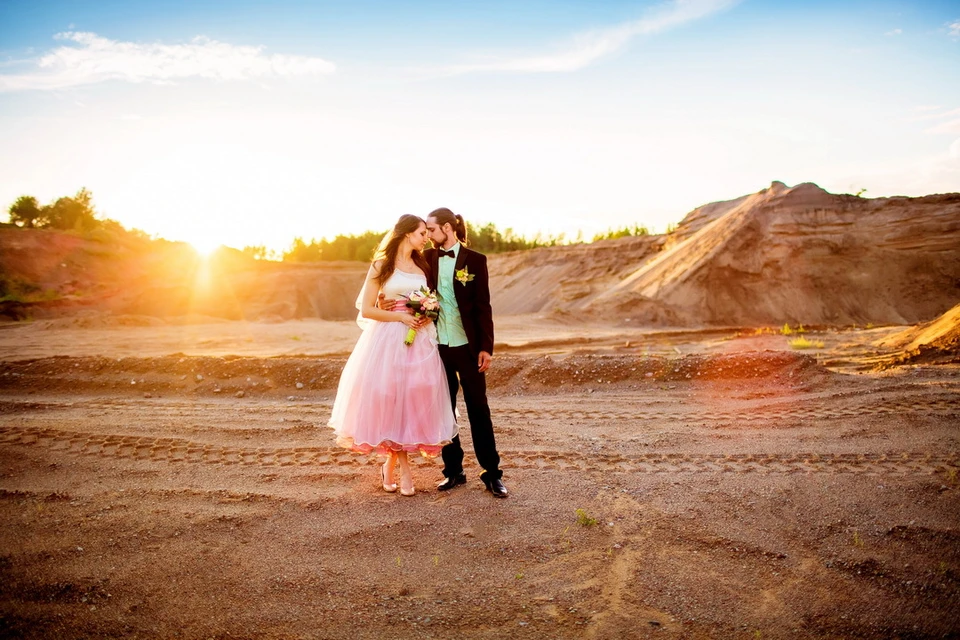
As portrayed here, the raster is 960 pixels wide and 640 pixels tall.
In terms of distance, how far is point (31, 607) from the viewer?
2986 mm

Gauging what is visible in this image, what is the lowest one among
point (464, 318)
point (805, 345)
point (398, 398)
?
point (805, 345)

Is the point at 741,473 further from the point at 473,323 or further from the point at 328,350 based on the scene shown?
the point at 328,350

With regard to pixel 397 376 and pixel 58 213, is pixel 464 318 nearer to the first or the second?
pixel 397 376

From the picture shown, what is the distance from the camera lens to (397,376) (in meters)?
4.30

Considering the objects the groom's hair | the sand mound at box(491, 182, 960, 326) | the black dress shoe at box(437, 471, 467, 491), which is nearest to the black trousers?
the black dress shoe at box(437, 471, 467, 491)

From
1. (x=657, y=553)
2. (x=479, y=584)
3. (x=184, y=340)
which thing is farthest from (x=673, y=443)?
(x=184, y=340)

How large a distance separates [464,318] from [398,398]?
2.52ft

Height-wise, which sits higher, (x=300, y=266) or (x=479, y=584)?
(x=300, y=266)

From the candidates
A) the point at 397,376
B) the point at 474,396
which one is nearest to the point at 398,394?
the point at 397,376

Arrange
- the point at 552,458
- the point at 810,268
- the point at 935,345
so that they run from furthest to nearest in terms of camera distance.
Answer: the point at 810,268, the point at 935,345, the point at 552,458

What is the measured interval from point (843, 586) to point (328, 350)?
39.4 feet

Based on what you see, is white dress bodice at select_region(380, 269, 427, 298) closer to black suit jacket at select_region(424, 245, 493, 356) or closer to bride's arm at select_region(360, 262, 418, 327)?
bride's arm at select_region(360, 262, 418, 327)

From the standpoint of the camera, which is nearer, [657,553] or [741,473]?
[657,553]

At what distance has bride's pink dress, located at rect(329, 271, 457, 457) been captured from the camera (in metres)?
4.29
